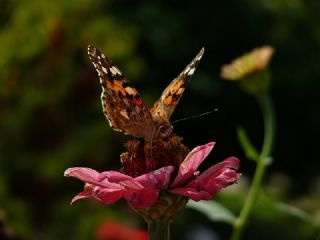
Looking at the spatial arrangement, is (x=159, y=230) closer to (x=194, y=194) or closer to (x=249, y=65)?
(x=194, y=194)

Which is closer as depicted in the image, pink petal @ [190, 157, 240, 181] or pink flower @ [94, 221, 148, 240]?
pink petal @ [190, 157, 240, 181]

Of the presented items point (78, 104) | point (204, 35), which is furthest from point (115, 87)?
point (204, 35)

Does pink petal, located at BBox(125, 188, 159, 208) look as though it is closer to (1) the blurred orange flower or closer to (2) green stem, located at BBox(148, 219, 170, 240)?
(2) green stem, located at BBox(148, 219, 170, 240)

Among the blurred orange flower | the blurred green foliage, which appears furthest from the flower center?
the blurred orange flower

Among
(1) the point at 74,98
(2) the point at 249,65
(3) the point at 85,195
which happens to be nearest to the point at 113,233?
(1) the point at 74,98

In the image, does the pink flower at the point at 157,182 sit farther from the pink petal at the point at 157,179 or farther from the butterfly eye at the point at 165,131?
the butterfly eye at the point at 165,131

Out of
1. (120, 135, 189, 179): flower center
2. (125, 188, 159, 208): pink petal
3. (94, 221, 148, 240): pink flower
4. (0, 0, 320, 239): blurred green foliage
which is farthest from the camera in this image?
(0, 0, 320, 239): blurred green foliage

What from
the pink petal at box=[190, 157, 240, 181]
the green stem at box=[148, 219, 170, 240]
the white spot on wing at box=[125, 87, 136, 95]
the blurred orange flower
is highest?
the blurred orange flower
